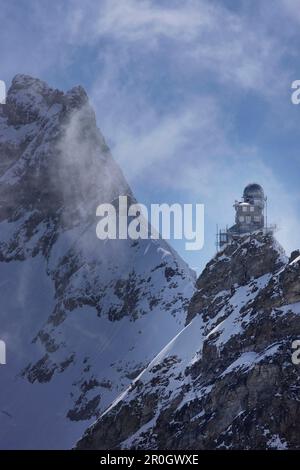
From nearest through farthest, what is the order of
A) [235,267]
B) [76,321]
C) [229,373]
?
[229,373] → [235,267] → [76,321]

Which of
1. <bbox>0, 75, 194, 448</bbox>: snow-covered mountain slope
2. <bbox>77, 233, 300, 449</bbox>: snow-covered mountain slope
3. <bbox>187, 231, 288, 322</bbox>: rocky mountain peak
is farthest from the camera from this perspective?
<bbox>0, 75, 194, 448</bbox>: snow-covered mountain slope

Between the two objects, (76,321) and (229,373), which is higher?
(76,321)

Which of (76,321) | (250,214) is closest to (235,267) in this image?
(250,214)

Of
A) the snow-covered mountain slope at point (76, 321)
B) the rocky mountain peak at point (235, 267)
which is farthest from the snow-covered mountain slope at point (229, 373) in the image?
the snow-covered mountain slope at point (76, 321)

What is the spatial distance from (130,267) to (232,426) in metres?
89.8

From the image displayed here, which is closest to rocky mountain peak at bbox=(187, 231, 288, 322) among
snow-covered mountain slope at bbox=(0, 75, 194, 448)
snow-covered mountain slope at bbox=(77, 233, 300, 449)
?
snow-covered mountain slope at bbox=(77, 233, 300, 449)

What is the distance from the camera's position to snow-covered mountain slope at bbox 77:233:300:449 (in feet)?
298

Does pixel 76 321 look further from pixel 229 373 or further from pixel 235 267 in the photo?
pixel 229 373

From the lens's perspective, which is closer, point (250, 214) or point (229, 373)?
point (229, 373)

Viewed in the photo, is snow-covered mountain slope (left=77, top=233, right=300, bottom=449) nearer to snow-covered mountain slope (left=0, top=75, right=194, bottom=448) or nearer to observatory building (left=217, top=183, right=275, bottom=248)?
observatory building (left=217, top=183, right=275, bottom=248)

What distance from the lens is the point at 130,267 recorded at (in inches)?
7082

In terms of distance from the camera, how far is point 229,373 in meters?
96.8
